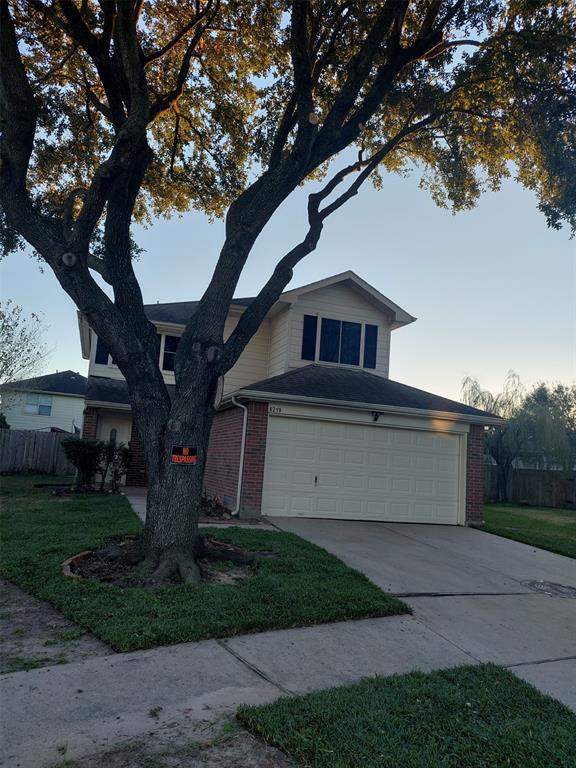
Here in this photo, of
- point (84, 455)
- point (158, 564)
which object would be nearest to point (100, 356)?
point (84, 455)

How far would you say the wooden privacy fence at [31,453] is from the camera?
20.2m

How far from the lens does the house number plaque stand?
642 cm

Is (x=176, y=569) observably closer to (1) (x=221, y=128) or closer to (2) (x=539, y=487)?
(1) (x=221, y=128)

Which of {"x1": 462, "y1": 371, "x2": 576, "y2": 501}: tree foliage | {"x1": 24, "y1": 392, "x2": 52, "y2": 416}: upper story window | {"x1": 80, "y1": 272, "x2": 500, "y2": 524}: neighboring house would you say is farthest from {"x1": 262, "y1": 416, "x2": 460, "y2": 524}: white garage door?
{"x1": 24, "y1": 392, "x2": 52, "y2": 416}: upper story window

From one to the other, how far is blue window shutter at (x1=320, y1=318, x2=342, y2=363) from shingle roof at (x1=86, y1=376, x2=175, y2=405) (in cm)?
457

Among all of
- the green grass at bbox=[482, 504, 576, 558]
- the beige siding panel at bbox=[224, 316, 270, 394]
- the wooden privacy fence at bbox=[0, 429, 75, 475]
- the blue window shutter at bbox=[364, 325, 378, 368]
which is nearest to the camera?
the green grass at bbox=[482, 504, 576, 558]

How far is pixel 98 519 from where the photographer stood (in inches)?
379

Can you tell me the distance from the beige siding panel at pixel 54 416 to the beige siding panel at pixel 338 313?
19558 mm

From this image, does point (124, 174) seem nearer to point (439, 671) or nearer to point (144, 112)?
point (144, 112)

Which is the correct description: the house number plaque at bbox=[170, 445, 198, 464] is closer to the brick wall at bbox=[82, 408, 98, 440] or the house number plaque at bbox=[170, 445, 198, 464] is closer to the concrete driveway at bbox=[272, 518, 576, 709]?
the concrete driveway at bbox=[272, 518, 576, 709]

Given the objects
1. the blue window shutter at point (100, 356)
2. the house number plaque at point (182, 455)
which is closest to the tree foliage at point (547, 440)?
the blue window shutter at point (100, 356)

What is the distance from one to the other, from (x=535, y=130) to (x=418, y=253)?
13.7 feet

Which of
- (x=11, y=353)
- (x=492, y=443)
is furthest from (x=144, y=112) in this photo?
(x=492, y=443)

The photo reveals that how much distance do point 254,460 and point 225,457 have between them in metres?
1.78
